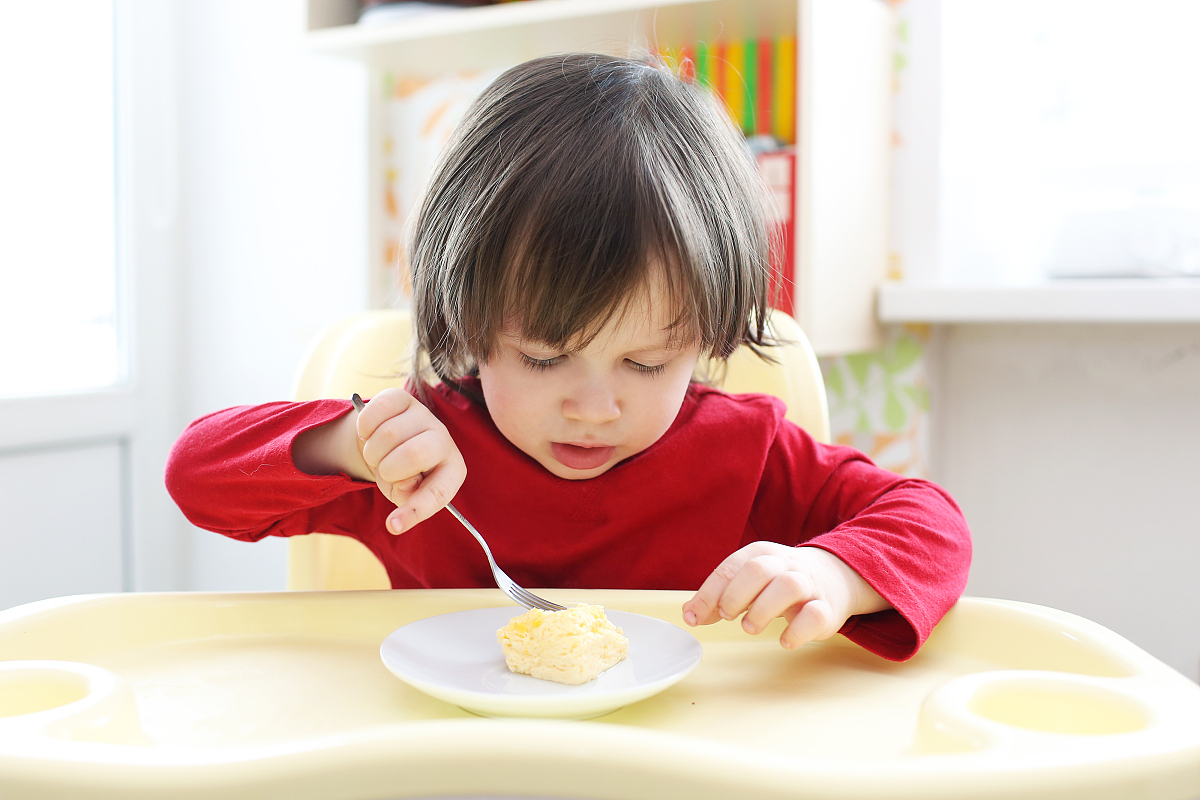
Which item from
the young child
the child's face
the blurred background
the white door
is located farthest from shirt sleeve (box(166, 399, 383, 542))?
the white door

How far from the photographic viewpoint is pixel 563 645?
0.45 metres

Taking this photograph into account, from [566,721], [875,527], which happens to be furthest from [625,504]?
[566,721]

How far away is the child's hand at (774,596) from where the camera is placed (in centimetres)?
49

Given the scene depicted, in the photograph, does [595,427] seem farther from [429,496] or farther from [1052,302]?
[1052,302]

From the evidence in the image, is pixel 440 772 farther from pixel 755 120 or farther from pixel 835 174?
pixel 755 120

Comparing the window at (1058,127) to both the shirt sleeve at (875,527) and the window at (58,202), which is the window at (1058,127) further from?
the window at (58,202)

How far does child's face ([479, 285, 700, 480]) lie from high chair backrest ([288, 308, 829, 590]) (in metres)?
0.21

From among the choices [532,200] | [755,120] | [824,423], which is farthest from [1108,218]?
[532,200]

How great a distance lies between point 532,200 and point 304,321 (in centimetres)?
124

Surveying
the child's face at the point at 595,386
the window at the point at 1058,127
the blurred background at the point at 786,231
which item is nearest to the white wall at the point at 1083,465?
the blurred background at the point at 786,231

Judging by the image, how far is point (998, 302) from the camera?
3.78 ft

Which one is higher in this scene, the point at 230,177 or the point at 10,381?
the point at 230,177

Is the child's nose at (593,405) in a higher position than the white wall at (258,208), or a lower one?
lower

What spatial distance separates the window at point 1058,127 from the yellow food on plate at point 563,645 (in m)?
0.93
